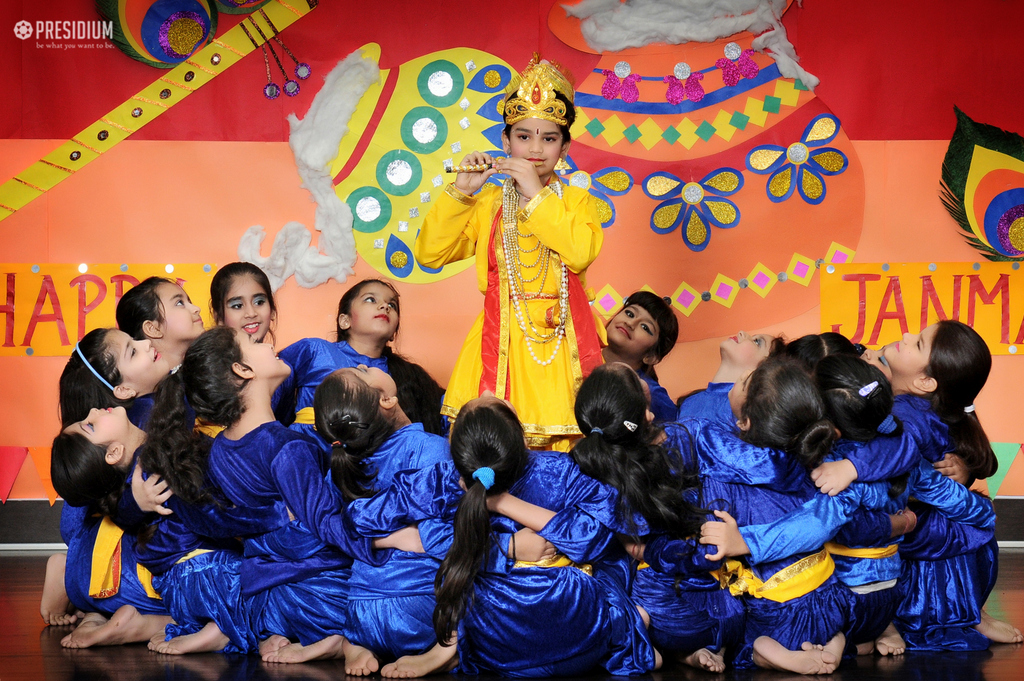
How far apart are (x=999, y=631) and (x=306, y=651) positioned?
1.78 metres

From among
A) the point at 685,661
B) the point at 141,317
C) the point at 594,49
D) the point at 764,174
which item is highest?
the point at 594,49

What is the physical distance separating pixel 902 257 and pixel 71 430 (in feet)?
11.0

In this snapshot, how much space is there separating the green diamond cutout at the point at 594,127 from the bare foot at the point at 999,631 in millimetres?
2486

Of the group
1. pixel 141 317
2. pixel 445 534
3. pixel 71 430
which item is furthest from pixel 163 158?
pixel 445 534

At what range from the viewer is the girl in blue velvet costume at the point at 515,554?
77.0 inches

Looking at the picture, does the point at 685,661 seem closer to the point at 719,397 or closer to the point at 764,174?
the point at 719,397

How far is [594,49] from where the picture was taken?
400 cm

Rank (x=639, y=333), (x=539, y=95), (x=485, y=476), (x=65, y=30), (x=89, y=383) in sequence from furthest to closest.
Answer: (x=65, y=30), (x=639, y=333), (x=89, y=383), (x=539, y=95), (x=485, y=476)

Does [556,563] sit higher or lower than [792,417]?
lower

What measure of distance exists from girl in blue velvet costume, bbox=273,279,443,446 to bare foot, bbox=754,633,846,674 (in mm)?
1374

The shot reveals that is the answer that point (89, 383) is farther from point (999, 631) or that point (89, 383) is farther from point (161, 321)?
point (999, 631)

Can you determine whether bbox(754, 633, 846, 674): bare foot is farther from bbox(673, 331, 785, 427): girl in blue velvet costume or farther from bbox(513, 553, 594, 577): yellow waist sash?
bbox(673, 331, 785, 427): girl in blue velvet costume

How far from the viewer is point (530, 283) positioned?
2555 millimetres

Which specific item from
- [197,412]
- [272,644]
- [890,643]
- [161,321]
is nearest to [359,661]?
[272,644]
